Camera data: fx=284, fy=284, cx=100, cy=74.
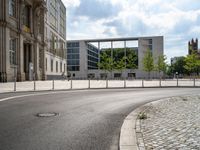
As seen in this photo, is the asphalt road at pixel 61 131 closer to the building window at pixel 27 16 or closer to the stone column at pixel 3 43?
the stone column at pixel 3 43

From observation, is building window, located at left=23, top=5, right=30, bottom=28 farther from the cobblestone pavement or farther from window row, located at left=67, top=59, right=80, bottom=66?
window row, located at left=67, top=59, right=80, bottom=66

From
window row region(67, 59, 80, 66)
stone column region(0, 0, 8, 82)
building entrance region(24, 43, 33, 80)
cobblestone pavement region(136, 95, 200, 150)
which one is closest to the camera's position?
cobblestone pavement region(136, 95, 200, 150)

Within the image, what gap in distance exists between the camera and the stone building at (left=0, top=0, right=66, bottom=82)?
42.1m

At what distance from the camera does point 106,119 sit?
879cm

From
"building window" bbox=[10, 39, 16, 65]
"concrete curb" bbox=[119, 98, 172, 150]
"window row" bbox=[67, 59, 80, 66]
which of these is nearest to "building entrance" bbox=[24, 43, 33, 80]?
"building window" bbox=[10, 39, 16, 65]

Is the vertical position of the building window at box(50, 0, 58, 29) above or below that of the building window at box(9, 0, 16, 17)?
above

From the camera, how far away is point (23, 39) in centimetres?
5184

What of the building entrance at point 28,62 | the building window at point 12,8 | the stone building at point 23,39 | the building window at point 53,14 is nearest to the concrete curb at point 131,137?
the stone building at point 23,39

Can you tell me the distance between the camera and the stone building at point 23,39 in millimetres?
42125

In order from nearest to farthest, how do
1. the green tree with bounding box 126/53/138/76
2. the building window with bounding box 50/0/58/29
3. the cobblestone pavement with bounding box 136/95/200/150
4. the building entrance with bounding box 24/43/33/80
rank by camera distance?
the cobblestone pavement with bounding box 136/95/200/150 → the building entrance with bounding box 24/43/33/80 → the building window with bounding box 50/0/58/29 → the green tree with bounding box 126/53/138/76

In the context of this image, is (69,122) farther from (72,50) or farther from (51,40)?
(72,50)

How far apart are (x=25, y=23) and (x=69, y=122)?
167ft

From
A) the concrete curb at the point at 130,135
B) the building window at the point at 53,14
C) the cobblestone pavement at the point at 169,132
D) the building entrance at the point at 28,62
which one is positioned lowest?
the concrete curb at the point at 130,135

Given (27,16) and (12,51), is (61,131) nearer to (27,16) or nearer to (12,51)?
(12,51)
